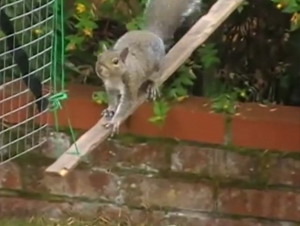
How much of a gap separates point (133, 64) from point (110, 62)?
0.11 m

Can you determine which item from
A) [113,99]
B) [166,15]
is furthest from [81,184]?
[166,15]

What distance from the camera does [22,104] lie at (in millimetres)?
3080

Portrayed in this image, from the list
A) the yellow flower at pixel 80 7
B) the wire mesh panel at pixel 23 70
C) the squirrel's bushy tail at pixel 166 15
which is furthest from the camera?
the yellow flower at pixel 80 7

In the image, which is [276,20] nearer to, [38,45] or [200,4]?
[200,4]

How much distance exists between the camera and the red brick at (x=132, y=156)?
314 cm

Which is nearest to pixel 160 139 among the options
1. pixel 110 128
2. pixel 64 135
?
pixel 64 135

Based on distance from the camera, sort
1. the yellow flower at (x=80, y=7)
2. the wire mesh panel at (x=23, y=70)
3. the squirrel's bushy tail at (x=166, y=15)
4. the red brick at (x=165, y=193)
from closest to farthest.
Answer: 1. the wire mesh panel at (x=23, y=70)
2. the squirrel's bushy tail at (x=166, y=15)
3. the yellow flower at (x=80, y=7)
4. the red brick at (x=165, y=193)

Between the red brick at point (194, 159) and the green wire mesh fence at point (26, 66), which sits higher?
the green wire mesh fence at point (26, 66)

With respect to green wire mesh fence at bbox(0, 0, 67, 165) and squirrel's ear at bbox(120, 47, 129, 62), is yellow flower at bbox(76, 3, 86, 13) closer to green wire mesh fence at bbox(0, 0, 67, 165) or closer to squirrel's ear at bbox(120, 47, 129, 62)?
green wire mesh fence at bbox(0, 0, 67, 165)

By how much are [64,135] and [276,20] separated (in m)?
0.74

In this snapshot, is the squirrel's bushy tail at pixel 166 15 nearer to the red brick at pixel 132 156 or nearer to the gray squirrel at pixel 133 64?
the gray squirrel at pixel 133 64

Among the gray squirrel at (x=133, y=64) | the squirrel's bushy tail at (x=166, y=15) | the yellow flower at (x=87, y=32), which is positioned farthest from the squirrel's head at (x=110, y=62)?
the yellow flower at (x=87, y=32)

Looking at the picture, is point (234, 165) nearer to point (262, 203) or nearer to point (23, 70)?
point (262, 203)

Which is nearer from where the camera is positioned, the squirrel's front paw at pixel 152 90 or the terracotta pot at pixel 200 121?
the squirrel's front paw at pixel 152 90
